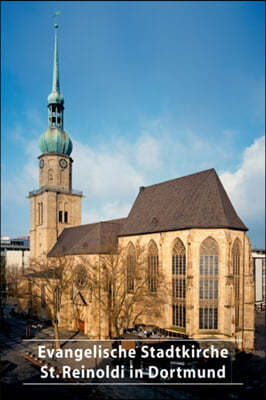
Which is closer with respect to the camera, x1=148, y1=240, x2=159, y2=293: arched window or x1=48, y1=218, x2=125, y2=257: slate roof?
x1=148, y1=240, x2=159, y2=293: arched window

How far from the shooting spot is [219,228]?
1388 inches

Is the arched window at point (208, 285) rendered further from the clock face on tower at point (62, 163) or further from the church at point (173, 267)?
the clock face on tower at point (62, 163)

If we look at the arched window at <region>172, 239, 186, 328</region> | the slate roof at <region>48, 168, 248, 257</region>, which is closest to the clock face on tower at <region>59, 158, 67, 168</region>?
the slate roof at <region>48, 168, 248, 257</region>

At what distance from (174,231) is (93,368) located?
54.2 feet

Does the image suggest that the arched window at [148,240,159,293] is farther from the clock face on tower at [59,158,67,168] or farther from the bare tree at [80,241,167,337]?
the clock face on tower at [59,158,67,168]

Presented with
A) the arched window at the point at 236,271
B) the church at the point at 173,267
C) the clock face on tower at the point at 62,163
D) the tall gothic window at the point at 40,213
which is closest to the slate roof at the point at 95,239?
the church at the point at 173,267

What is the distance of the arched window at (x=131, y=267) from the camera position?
42562 mm

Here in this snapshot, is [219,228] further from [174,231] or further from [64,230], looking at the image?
[64,230]

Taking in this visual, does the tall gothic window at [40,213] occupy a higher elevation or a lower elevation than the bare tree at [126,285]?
higher

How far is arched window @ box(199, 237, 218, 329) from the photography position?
1358 inches

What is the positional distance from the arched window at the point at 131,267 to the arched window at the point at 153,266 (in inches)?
90.7

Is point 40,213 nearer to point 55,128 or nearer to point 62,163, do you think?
point 62,163

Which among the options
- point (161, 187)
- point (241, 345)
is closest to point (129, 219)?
point (161, 187)

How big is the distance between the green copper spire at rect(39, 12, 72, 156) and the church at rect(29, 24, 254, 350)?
16.9 metres
